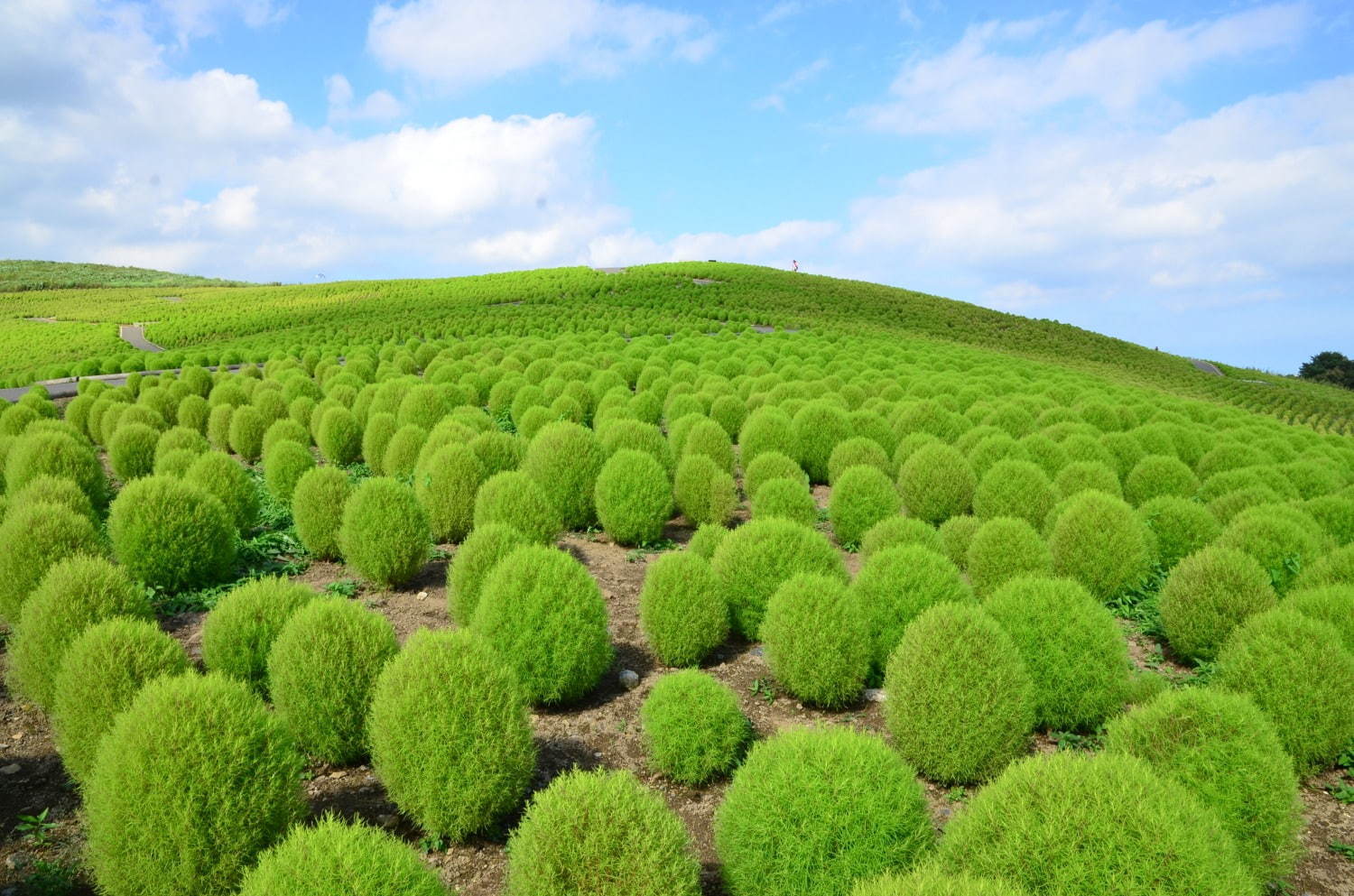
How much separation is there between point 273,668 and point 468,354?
76.2 ft

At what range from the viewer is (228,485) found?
10930 mm

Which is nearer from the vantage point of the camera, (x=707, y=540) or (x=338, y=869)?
(x=338, y=869)

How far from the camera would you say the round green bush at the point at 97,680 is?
5.12m

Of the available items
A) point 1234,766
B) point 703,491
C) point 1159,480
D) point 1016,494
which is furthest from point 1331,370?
point 1234,766

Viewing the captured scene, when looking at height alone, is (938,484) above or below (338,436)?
above

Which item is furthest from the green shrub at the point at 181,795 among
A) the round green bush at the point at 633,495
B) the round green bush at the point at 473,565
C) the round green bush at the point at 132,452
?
the round green bush at the point at 132,452

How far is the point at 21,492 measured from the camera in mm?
9688

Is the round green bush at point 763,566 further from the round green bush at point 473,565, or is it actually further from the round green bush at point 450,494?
the round green bush at point 450,494

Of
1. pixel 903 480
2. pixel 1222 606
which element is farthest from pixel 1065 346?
pixel 1222 606

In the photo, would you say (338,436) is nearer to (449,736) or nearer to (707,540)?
(707,540)

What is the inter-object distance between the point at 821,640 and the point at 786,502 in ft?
11.9

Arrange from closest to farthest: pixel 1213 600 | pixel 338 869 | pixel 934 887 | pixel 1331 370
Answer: pixel 934 887, pixel 338 869, pixel 1213 600, pixel 1331 370

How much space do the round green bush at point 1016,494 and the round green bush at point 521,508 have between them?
6306 mm

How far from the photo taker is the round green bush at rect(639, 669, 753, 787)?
5.41 metres
